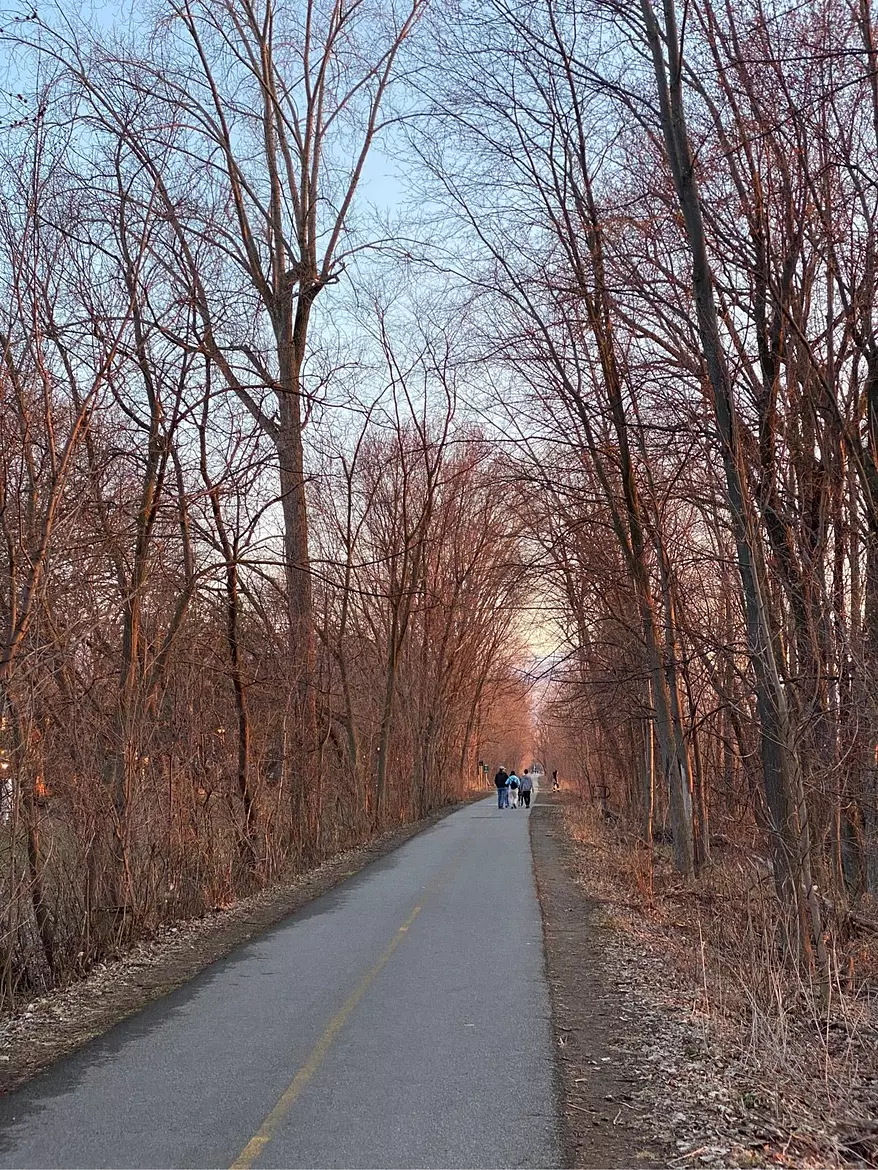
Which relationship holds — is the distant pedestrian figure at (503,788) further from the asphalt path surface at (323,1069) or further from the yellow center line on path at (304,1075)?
the yellow center line on path at (304,1075)

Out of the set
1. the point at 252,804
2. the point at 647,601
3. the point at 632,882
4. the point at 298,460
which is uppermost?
the point at 298,460

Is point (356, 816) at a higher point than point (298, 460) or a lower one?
lower

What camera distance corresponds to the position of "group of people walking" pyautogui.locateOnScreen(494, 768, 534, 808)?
43469 millimetres

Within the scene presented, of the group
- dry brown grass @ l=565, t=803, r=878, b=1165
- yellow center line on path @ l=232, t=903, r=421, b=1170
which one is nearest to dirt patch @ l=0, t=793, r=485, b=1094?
yellow center line on path @ l=232, t=903, r=421, b=1170

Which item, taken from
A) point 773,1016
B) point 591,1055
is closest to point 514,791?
point 773,1016

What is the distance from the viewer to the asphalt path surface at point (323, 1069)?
16.3 feet

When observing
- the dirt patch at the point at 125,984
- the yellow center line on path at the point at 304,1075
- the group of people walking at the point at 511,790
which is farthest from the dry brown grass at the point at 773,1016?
the group of people walking at the point at 511,790

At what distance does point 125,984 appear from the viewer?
345 inches

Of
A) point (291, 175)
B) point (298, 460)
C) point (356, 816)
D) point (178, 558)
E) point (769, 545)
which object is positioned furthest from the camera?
point (356, 816)

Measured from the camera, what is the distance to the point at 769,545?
1167 centimetres

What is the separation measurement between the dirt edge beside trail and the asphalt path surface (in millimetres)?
141

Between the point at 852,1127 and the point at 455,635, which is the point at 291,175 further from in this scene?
the point at 455,635

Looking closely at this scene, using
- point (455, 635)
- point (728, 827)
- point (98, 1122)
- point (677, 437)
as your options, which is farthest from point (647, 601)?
point (455, 635)

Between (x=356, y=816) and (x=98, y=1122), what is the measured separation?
1982cm
